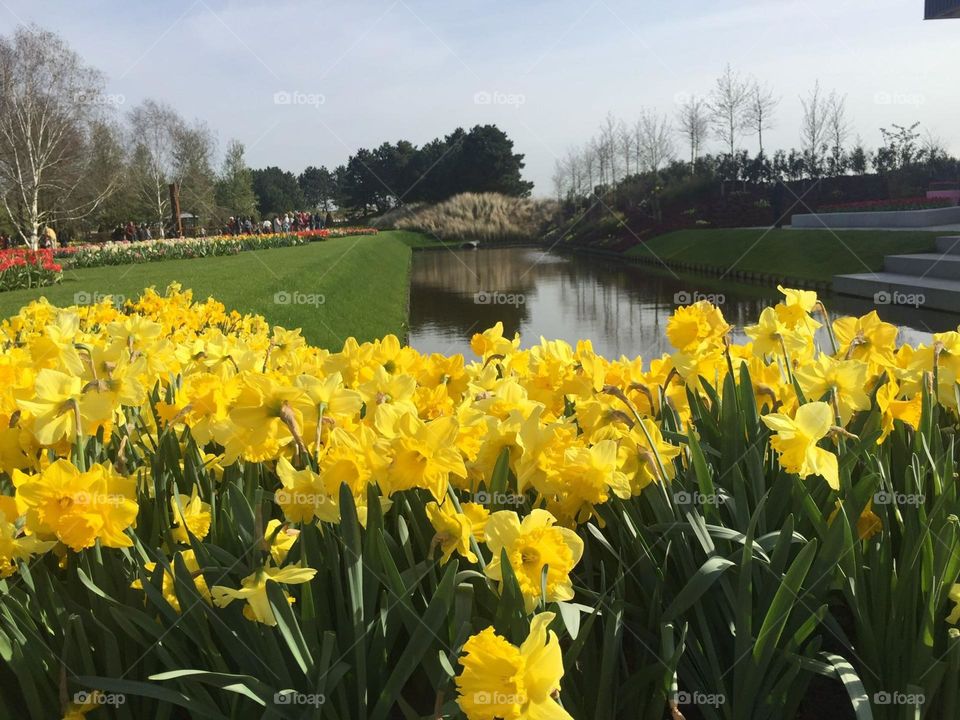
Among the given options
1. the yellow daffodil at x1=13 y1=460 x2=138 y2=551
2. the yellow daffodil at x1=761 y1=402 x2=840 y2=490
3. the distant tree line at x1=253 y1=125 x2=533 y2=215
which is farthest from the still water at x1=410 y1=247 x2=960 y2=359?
the distant tree line at x1=253 y1=125 x2=533 y2=215

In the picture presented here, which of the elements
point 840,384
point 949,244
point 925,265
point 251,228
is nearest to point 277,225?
point 251,228

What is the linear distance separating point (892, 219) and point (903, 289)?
9.71m

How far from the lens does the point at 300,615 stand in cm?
122

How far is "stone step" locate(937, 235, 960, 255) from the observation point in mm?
15062

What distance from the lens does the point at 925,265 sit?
1424 cm

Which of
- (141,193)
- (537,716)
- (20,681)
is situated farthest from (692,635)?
(141,193)

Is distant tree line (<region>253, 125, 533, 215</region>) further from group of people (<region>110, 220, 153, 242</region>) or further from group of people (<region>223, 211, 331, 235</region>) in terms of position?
group of people (<region>110, 220, 153, 242</region>)

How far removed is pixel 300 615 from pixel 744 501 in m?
0.82

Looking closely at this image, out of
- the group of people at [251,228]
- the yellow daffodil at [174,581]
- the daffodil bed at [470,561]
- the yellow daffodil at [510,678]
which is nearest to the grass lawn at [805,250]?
the daffodil bed at [470,561]

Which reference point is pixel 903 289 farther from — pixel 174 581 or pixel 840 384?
pixel 174 581

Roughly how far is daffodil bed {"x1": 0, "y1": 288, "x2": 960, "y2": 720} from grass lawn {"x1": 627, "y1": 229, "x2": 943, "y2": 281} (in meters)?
16.4

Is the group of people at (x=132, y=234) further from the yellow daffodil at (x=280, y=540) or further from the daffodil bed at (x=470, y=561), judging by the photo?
the yellow daffodil at (x=280, y=540)

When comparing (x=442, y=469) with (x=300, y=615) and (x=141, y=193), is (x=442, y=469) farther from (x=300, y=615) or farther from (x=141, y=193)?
(x=141, y=193)

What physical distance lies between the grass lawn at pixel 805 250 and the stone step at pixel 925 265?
754 millimetres
